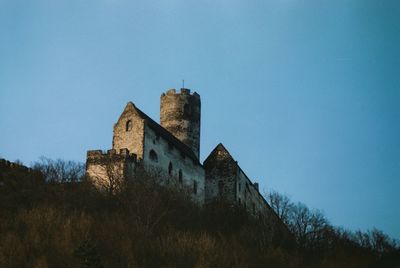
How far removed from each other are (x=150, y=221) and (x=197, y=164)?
47.4 ft

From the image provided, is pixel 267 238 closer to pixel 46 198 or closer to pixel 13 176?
pixel 46 198

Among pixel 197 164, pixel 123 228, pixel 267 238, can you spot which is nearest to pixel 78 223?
pixel 123 228

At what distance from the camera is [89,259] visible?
20.4m

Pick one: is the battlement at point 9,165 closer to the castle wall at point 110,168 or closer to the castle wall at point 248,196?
the castle wall at point 110,168

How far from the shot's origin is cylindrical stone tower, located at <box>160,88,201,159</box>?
164ft

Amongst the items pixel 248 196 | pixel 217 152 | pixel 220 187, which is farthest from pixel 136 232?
pixel 248 196

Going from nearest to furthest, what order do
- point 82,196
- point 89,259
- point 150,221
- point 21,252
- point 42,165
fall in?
point 89,259, point 21,252, point 150,221, point 82,196, point 42,165

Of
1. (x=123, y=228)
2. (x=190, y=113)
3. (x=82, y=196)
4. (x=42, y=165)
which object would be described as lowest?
(x=123, y=228)

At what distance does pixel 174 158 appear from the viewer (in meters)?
41.0

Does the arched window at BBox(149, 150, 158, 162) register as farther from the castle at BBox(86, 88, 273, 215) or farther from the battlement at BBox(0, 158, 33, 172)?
the battlement at BBox(0, 158, 33, 172)

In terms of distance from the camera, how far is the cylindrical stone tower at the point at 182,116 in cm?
4984

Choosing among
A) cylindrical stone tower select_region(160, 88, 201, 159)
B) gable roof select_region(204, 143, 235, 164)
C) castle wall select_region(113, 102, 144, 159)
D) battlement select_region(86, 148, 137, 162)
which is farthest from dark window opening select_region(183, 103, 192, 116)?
battlement select_region(86, 148, 137, 162)

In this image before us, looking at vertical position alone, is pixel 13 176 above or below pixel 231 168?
below

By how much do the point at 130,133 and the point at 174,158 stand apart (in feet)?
14.3
